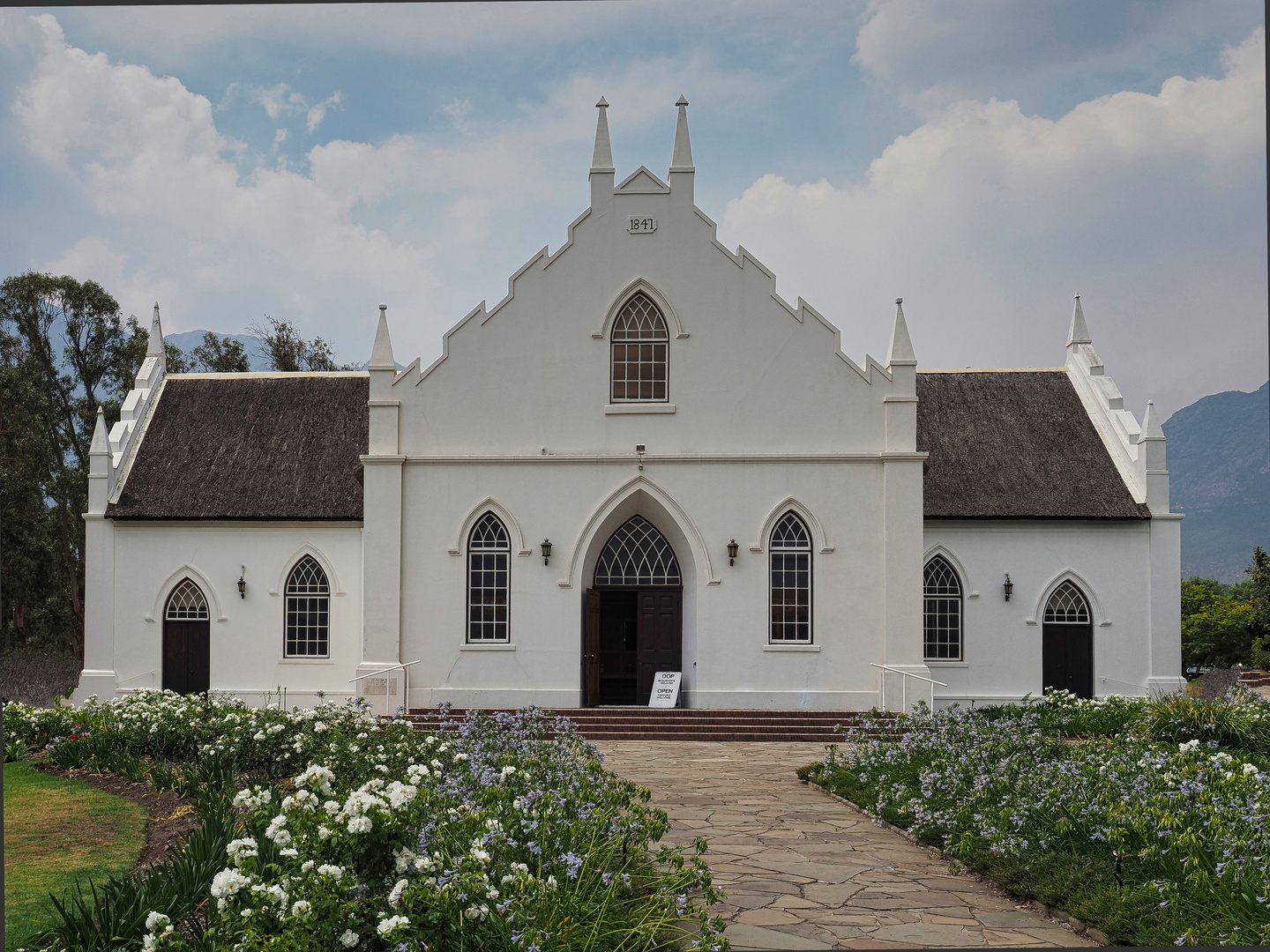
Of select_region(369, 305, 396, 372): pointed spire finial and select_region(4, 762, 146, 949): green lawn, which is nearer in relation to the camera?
select_region(4, 762, 146, 949): green lawn

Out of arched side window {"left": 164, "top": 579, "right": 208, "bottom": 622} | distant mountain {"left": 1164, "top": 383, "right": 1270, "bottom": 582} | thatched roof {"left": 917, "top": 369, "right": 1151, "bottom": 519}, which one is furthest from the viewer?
distant mountain {"left": 1164, "top": 383, "right": 1270, "bottom": 582}

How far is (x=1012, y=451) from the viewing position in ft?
80.4

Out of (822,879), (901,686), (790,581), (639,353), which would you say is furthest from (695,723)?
(822,879)

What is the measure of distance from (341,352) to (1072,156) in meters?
30.8

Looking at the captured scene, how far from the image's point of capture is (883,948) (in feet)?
23.1

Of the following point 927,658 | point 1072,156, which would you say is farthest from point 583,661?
point 1072,156

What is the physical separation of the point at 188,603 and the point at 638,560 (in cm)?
1039

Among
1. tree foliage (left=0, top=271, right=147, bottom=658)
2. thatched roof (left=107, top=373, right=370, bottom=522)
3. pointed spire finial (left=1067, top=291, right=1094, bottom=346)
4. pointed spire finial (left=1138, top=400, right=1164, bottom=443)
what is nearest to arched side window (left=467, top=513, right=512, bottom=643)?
thatched roof (left=107, top=373, right=370, bottom=522)

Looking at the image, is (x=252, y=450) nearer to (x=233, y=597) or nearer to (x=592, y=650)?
(x=233, y=597)

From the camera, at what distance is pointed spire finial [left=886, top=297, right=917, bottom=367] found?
21.1 m

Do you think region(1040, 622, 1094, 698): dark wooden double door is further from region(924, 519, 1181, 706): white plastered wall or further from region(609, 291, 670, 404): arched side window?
region(609, 291, 670, 404): arched side window

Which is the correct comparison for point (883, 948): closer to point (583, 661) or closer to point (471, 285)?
point (583, 661)

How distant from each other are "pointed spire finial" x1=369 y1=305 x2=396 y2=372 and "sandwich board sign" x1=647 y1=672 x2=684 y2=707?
826 centimetres

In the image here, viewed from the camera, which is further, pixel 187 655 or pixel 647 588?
pixel 187 655
